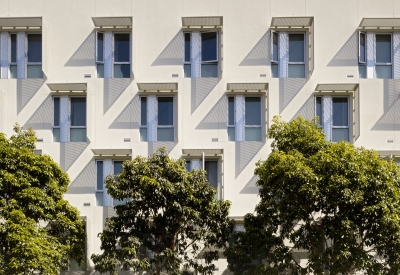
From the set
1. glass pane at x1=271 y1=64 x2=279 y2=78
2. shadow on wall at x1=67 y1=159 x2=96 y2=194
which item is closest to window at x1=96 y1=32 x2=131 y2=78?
shadow on wall at x1=67 y1=159 x2=96 y2=194

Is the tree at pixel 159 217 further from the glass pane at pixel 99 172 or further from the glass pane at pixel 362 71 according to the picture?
the glass pane at pixel 362 71

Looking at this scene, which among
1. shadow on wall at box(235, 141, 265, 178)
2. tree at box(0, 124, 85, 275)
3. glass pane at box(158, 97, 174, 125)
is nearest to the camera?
tree at box(0, 124, 85, 275)

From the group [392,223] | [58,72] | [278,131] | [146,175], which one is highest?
[58,72]

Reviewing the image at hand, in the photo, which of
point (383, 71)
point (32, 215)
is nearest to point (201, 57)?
point (383, 71)

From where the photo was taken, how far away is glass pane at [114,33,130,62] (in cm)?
2378

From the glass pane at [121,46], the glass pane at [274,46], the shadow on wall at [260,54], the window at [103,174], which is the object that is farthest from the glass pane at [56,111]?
the glass pane at [274,46]

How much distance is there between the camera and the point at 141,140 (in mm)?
23344

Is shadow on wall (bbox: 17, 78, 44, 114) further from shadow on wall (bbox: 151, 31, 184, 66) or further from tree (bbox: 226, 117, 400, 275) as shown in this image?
tree (bbox: 226, 117, 400, 275)

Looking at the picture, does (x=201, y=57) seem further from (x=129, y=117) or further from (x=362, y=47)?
(x=362, y=47)

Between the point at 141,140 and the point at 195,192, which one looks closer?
the point at 195,192

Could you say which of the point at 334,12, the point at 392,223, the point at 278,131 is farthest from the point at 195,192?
the point at 334,12

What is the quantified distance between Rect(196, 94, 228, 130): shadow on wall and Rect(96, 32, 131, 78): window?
11.0 ft

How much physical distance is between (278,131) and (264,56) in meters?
4.89

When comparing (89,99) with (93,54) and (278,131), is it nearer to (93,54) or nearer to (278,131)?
Answer: (93,54)
